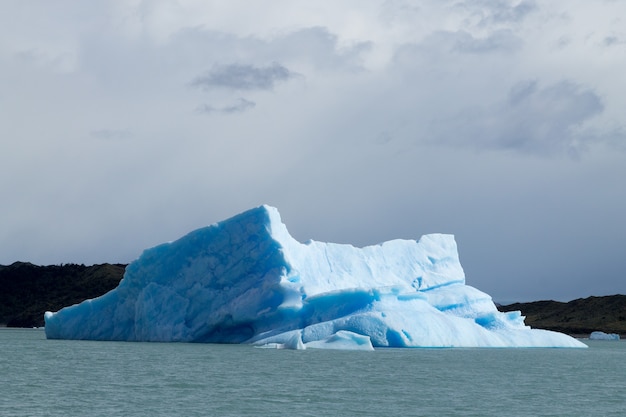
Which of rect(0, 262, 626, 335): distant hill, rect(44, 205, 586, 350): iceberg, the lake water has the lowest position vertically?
the lake water

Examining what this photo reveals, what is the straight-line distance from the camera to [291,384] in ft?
63.1

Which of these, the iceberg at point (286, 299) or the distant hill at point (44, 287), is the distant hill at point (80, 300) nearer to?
the distant hill at point (44, 287)

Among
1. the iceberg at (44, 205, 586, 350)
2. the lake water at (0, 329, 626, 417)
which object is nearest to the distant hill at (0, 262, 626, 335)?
the iceberg at (44, 205, 586, 350)

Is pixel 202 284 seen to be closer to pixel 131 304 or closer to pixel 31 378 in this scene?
pixel 131 304

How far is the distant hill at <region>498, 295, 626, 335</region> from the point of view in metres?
75.9

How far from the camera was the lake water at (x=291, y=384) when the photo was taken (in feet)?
52.1

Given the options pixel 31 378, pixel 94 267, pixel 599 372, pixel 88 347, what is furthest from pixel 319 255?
pixel 94 267

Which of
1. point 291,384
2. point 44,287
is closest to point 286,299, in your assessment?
point 291,384

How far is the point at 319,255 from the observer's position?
106 feet

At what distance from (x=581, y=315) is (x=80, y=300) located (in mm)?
42348

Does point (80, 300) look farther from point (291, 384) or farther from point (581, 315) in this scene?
point (291, 384)

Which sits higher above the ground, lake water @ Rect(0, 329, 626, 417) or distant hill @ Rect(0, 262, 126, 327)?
distant hill @ Rect(0, 262, 126, 327)

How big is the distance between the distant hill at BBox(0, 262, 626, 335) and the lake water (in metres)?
49.9

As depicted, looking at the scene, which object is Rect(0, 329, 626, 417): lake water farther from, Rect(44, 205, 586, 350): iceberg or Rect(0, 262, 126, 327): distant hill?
Rect(0, 262, 126, 327): distant hill
